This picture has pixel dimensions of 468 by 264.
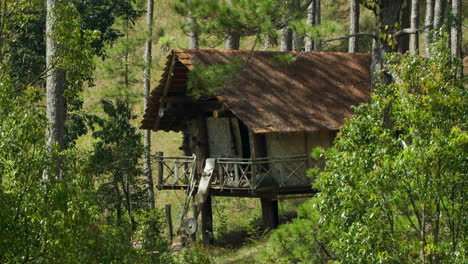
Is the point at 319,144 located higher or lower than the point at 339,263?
higher

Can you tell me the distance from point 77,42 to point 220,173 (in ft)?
27.8

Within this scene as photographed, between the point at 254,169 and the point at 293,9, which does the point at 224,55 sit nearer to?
the point at 254,169

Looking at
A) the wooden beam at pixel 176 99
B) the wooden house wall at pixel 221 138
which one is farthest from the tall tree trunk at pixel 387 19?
the wooden beam at pixel 176 99

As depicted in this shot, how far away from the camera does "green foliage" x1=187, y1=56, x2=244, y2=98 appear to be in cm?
1995

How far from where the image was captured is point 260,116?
21156 mm

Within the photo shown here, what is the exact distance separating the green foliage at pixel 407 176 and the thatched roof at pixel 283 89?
8949 millimetres

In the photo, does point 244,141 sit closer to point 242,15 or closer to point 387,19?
point 242,15

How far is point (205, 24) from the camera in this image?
17.7 metres

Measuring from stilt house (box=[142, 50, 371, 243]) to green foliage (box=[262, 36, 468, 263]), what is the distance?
8837mm

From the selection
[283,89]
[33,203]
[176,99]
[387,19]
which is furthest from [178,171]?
[33,203]

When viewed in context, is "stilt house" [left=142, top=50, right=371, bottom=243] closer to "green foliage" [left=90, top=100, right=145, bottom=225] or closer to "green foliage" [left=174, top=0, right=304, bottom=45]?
"green foliage" [left=90, top=100, right=145, bottom=225]

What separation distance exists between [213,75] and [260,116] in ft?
6.67

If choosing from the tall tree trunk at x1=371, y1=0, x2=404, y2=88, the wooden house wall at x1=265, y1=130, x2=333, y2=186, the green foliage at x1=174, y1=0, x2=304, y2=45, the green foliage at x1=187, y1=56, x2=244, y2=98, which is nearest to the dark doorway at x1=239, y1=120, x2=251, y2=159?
the wooden house wall at x1=265, y1=130, x2=333, y2=186

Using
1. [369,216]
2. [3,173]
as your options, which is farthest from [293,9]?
[3,173]
